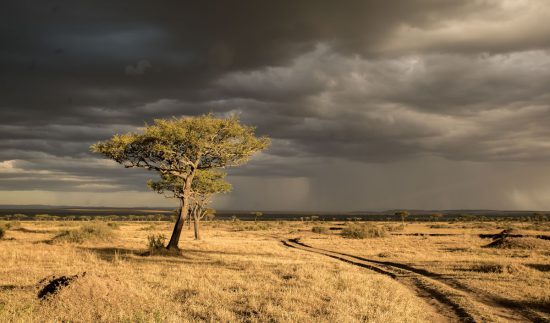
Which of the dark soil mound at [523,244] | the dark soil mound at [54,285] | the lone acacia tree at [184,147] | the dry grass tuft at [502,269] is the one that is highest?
the lone acacia tree at [184,147]

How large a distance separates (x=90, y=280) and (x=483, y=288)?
48.8 feet

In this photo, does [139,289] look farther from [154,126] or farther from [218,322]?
[154,126]

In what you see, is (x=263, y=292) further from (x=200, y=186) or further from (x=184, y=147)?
(x=200, y=186)

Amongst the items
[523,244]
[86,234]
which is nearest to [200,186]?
[86,234]

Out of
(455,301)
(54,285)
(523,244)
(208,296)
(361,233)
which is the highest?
(54,285)

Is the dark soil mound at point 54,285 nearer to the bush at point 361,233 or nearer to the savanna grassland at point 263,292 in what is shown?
the savanna grassland at point 263,292

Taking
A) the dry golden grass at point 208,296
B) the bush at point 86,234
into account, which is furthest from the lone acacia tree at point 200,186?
the dry golden grass at point 208,296

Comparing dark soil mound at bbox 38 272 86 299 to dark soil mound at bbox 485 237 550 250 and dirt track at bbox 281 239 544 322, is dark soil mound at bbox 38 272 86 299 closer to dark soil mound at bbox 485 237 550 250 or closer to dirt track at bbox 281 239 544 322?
dirt track at bbox 281 239 544 322

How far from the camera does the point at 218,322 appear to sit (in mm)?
11703

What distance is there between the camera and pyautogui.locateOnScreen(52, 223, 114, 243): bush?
38000 mm

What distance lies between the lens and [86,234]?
38844 millimetres

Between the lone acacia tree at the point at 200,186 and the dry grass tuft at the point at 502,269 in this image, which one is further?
the lone acacia tree at the point at 200,186

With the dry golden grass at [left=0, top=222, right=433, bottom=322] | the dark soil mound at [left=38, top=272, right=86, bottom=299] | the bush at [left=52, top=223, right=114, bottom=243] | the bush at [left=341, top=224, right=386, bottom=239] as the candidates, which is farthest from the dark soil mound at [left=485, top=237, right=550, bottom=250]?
the dark soil mound at [left=38, top=272, right=86, bottom=299]

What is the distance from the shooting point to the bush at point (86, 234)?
3800 cm
